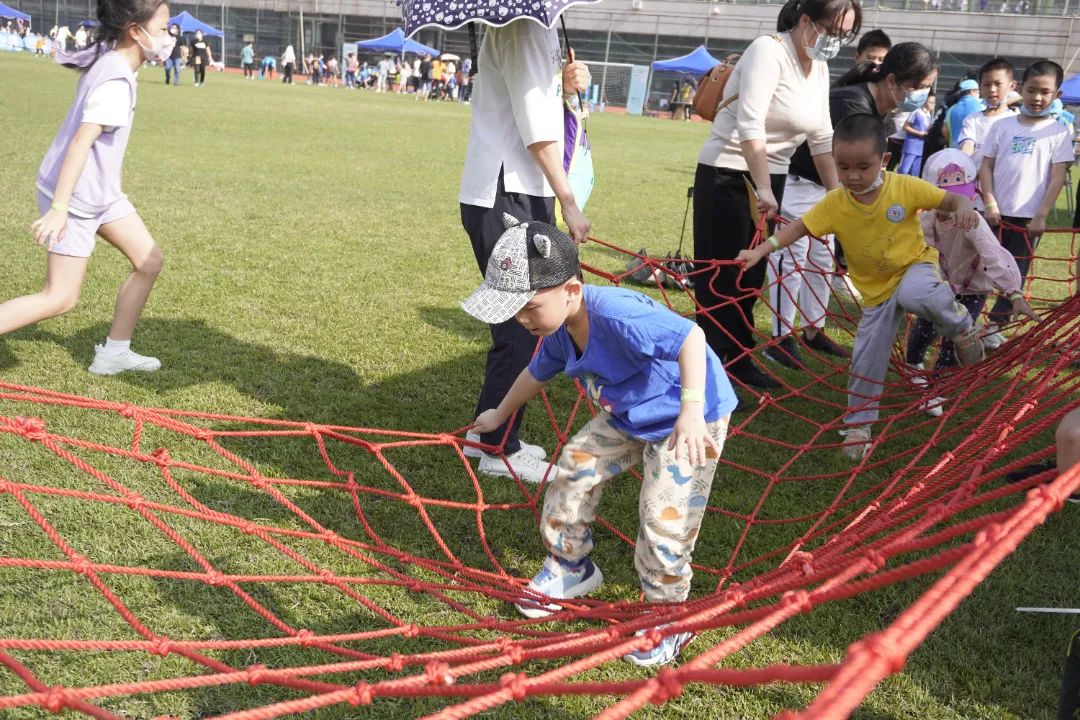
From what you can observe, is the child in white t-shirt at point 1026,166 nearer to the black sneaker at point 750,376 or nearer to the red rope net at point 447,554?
the black sneaker at point 750,376

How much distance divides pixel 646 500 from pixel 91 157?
8.60 feet

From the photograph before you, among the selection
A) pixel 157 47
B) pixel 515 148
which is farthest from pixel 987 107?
pixel 157 47

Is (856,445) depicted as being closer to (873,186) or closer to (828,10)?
(873,186)

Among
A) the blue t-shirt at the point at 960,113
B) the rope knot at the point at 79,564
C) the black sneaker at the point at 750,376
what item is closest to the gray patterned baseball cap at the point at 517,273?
the rope knot at the point at 79,564

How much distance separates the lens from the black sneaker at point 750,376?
4457 millimetres

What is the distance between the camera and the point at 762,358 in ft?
16.2

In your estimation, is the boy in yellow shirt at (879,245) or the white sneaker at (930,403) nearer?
the boy in yellow shirt at (879,245)

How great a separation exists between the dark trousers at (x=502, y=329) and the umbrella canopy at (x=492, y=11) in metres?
0.53

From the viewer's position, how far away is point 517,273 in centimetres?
208

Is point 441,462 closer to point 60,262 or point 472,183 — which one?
point 472,183

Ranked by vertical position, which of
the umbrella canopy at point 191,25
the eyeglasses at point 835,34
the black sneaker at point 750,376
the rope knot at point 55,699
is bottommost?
the black sneaker at point 750,376

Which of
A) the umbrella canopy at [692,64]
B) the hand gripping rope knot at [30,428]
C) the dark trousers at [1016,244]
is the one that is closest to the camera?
the hand gripping rope knot at [30,428]

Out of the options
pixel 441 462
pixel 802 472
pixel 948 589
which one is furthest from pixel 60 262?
pixel 948 589

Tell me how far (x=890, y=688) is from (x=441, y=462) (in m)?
1.71
